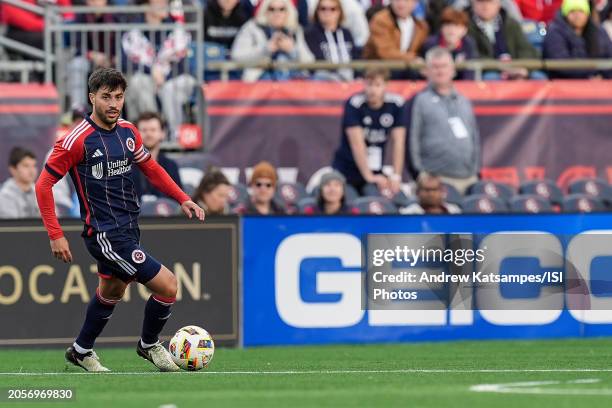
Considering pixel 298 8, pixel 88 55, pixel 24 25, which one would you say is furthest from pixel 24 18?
pixel 298 8

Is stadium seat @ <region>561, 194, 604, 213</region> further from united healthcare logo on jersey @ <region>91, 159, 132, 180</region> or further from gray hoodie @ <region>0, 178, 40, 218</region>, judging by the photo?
united healthcare logo on jersey @ <region>91, 159, 132, 180</region>

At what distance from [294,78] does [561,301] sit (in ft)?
16.5

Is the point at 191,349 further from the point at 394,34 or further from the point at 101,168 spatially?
the point at 394,34

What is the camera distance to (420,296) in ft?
47.4

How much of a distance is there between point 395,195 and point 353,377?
6592 mm

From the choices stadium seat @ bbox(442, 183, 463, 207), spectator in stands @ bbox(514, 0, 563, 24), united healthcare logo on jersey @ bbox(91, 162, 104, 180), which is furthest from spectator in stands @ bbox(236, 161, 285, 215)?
spectator in stands @ bbox(514, 0, 563, 24)

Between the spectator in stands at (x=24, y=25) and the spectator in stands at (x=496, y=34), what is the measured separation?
5.02m

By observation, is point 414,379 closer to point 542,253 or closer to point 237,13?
point 542,253

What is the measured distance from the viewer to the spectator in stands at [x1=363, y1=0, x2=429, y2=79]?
1828 centimetres

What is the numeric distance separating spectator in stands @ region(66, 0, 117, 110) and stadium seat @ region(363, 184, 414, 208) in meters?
3.37

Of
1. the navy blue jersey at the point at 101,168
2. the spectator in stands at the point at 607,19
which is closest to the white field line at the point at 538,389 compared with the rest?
the navy blue jersey at the point at 101,168

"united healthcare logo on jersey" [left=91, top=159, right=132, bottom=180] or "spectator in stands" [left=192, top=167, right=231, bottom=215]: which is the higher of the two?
"united healthcare logo on jersey" [left=91, top=159, right=132, bottom=180]

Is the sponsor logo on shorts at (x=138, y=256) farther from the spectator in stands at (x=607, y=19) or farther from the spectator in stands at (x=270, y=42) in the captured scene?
the spectator in stands at (x=607, y=19)

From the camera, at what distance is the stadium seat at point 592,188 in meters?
17.5
